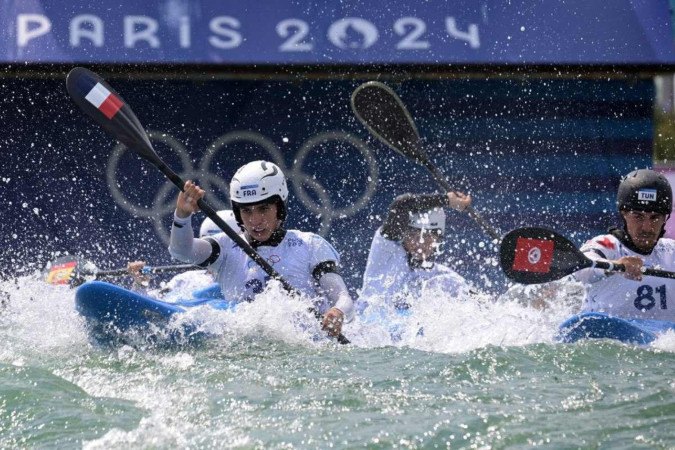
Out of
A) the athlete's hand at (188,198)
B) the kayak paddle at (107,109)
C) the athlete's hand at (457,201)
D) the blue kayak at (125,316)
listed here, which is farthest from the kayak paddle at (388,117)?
the blue kayak at (125,316)

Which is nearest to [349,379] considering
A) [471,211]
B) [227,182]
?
[471,211]

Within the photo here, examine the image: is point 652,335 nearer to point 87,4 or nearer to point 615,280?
point 615,280

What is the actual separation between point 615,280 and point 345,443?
11.1 feet

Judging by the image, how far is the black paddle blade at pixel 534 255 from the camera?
7289mm

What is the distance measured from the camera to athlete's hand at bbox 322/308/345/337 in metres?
6.80

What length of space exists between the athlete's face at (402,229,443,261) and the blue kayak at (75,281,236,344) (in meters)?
2.23

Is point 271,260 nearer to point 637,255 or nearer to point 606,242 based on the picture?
point 606,242

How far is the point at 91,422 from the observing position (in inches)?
190

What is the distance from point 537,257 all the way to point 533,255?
0.03 m

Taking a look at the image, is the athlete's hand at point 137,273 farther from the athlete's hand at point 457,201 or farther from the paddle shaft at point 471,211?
the athlete's hand at point 457,201

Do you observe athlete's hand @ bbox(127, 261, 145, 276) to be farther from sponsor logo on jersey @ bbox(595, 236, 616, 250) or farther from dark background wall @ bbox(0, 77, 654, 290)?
Answer: sponsor logo on jersey @ bbox(595, 236, 616, 250)

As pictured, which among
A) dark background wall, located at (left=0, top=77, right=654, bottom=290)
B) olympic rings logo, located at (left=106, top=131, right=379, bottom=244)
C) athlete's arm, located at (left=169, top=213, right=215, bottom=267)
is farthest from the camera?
olympic rings logo, located at (left=106, top=131, right=379, bottom=244)

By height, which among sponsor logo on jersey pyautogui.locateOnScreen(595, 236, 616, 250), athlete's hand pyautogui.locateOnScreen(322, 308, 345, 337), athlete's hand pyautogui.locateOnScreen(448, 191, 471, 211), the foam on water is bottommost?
the foam on water

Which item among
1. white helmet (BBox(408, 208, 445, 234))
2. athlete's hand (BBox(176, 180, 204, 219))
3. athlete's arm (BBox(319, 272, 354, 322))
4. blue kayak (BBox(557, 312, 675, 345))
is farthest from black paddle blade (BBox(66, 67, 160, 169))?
blue kayak (BBox(557, 312, 675, 345))
